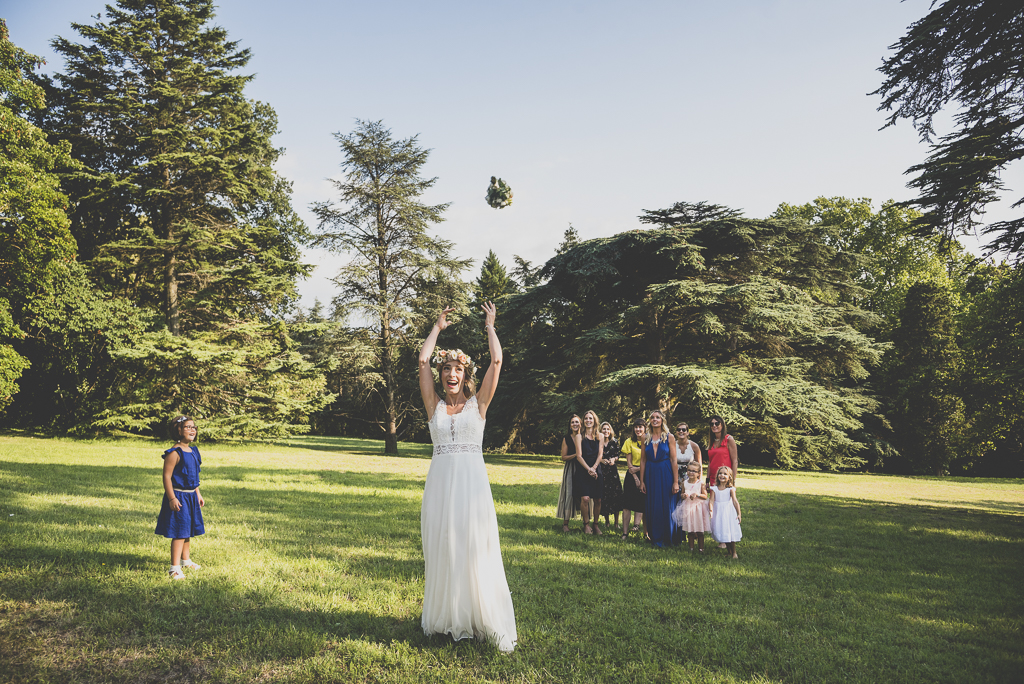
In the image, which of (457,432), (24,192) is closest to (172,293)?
(24,192)

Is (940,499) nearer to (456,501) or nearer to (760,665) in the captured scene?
(760,665)

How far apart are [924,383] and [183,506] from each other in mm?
36150

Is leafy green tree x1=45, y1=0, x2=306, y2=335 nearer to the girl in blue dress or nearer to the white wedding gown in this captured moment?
the girl in blue dress

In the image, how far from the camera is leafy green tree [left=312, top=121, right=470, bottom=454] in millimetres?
29844

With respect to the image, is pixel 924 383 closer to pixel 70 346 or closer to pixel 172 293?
pixel 172 293

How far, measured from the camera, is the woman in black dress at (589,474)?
362 inches

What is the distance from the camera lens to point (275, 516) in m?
9.63

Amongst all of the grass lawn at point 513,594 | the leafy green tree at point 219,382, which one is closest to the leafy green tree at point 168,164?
the leafy green tree at point 219,382

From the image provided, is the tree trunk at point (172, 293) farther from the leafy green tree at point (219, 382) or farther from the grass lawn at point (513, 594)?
the grass lawn at point (513, 594)

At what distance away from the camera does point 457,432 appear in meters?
4.51

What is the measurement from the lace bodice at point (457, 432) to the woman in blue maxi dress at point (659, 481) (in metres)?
4.88

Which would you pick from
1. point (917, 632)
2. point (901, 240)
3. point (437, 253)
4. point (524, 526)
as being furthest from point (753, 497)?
point (901, 240)

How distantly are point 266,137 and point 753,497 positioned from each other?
1022 inches

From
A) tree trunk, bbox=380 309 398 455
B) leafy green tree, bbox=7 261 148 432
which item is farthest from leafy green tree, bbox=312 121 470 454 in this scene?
leafy green tree, bbox=7 261 148 432
